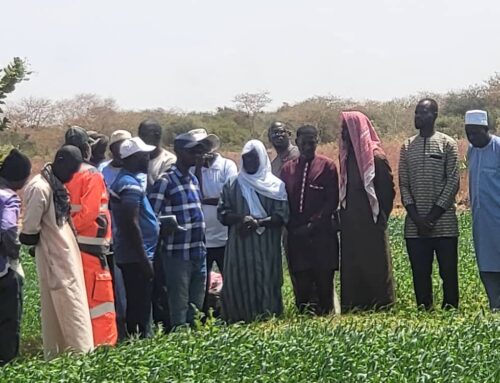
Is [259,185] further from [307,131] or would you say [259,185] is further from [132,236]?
[132,236]

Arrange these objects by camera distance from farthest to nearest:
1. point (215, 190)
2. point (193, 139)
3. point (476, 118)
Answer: point (215, 190)
point (476, 118)
point (193, 139)

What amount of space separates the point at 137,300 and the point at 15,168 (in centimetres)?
154

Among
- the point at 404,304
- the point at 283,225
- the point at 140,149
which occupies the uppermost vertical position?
the point at 140,149

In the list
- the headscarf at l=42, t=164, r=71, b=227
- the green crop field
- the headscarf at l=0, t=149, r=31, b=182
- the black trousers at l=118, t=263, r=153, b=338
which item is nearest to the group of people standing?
the black trousers at l=118, t=263, r=153, b=338

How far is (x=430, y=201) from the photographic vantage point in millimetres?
9852

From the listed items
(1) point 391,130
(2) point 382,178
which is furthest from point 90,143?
(1) point 391,130

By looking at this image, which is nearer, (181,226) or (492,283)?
(181,226)

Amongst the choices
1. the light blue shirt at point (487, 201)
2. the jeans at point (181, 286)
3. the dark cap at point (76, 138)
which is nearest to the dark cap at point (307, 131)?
the light blue shirt at point (487, 201)

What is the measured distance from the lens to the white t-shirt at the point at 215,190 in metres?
10.1

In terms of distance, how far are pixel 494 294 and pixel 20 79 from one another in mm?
5613

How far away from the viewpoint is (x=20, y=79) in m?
5.71

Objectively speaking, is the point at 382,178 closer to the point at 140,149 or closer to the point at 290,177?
the point at 290,177

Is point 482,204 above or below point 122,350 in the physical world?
above

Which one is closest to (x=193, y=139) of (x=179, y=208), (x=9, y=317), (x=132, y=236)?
(x=179, y=208)
